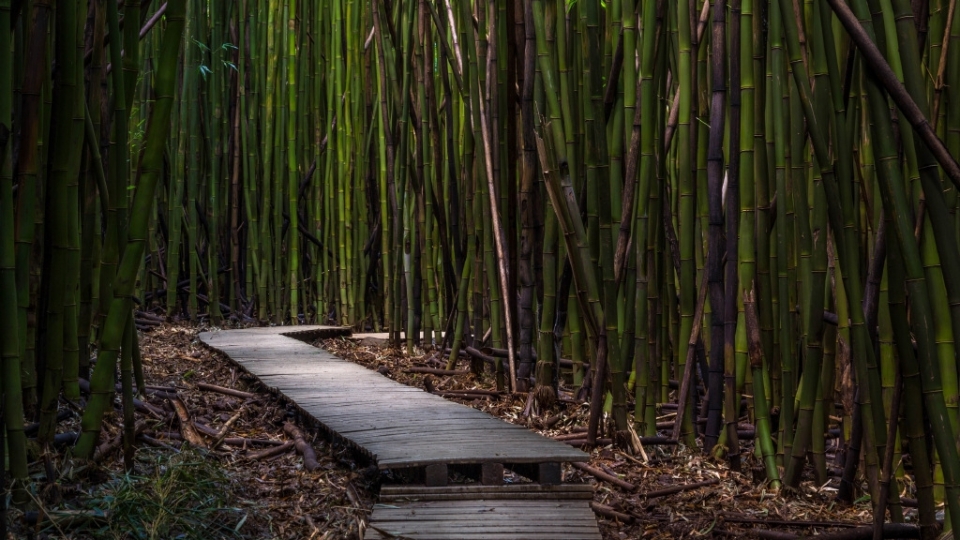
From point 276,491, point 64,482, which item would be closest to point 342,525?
point 276,491

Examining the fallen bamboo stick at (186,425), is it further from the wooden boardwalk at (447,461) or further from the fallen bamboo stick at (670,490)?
the fallen bamboo stick at (670,490)

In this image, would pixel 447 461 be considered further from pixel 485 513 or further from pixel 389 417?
pixel 389 417

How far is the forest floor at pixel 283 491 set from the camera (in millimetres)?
1248

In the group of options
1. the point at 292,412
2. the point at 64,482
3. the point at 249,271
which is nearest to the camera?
the point at 64,482

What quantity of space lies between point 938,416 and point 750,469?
624 mm

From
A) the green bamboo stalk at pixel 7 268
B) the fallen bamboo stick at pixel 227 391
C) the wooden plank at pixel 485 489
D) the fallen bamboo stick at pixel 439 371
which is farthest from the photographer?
the fallen bamboo stick at pixel 439 371

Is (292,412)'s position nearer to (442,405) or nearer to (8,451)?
(442,405)

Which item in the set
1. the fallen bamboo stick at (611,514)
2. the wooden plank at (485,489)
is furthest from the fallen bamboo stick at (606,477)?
the wooden plank at (485,489)

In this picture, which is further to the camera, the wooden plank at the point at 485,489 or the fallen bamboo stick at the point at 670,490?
the fallen bamboo stick at the point at 670,490

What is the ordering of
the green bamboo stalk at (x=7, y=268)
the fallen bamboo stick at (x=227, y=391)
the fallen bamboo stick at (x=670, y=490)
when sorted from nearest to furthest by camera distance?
the green bamboo stalk at (x=7, y=268) < the fallen bamboo stick at (x=670, y=490) < the fallen bamboo stick at (x=227, y=391)

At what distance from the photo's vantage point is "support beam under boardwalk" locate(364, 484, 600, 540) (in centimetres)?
127

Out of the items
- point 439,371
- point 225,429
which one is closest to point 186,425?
point 225,429

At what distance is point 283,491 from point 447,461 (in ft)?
0.97

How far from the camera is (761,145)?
1628mm
